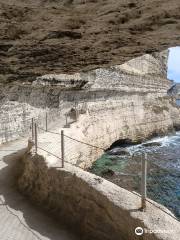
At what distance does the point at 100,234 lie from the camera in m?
6.86

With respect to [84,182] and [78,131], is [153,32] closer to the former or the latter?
[84,182]

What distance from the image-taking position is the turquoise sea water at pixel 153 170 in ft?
49.4

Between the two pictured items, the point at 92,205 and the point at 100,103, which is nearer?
the point at 92,205

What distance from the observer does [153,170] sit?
1869 cm

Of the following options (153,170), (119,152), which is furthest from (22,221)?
(119,152)

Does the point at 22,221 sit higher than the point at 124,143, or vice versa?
the point at 22,221

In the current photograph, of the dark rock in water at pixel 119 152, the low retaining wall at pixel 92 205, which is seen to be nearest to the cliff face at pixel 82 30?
the low retaining wall at pixel 92 205

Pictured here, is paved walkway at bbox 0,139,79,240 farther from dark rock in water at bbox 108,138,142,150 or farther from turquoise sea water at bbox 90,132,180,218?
dark rock in water at bbox 108,138,142,150

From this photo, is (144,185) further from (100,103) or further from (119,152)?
(100,103)

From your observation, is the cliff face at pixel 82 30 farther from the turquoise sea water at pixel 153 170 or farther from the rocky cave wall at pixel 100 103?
the rocky cave wall at pixel 100 103

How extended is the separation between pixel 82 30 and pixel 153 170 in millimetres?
14879

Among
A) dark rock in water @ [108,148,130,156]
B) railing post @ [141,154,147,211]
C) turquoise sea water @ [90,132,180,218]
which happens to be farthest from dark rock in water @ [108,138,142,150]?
railing post @ [141,154,147,211]

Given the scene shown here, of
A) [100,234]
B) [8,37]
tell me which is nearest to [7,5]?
[8,37]

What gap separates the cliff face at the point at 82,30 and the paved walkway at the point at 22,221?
3.30 metres
